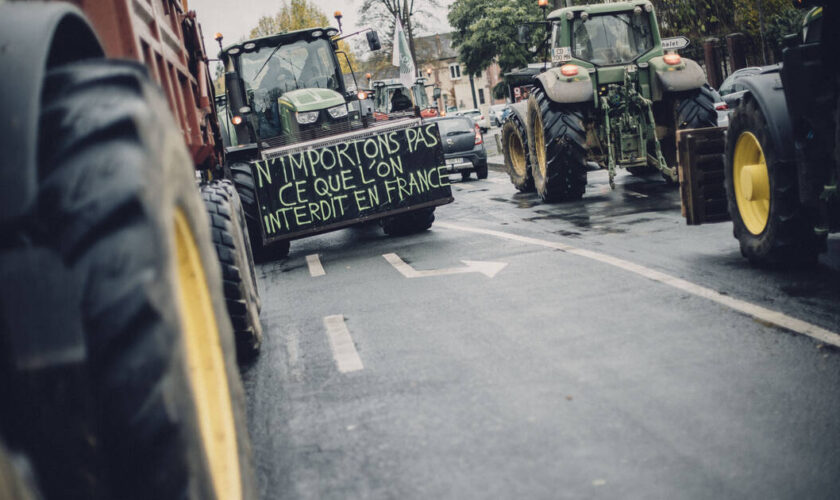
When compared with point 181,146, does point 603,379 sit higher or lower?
lower

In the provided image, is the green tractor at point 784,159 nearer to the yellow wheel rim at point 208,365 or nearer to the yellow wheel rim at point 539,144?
the yellow wheel rim at point 208,365

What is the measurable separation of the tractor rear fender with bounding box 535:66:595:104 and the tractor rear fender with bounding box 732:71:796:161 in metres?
6.47

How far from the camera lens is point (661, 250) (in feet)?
28.6

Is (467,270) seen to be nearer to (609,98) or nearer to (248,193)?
(248,193)

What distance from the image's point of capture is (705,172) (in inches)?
316

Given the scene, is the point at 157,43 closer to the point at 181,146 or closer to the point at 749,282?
the point at 181,146

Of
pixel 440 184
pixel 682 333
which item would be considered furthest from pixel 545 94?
pixel 682 333

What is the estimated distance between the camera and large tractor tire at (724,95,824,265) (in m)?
6.63

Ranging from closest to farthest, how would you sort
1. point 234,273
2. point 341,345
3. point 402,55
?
point 234,273, point 341,345, point 402,55

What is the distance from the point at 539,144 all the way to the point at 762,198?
8013 mm

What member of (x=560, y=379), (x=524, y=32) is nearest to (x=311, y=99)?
(x=524, y=32)

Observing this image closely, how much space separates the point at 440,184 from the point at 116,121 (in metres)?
9.56

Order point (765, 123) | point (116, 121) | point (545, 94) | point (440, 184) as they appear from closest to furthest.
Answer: point (116, 121) → point (765, 123) → point (440, 184) → point (545, 94)

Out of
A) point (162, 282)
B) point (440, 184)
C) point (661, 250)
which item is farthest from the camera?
point (440, 184)
